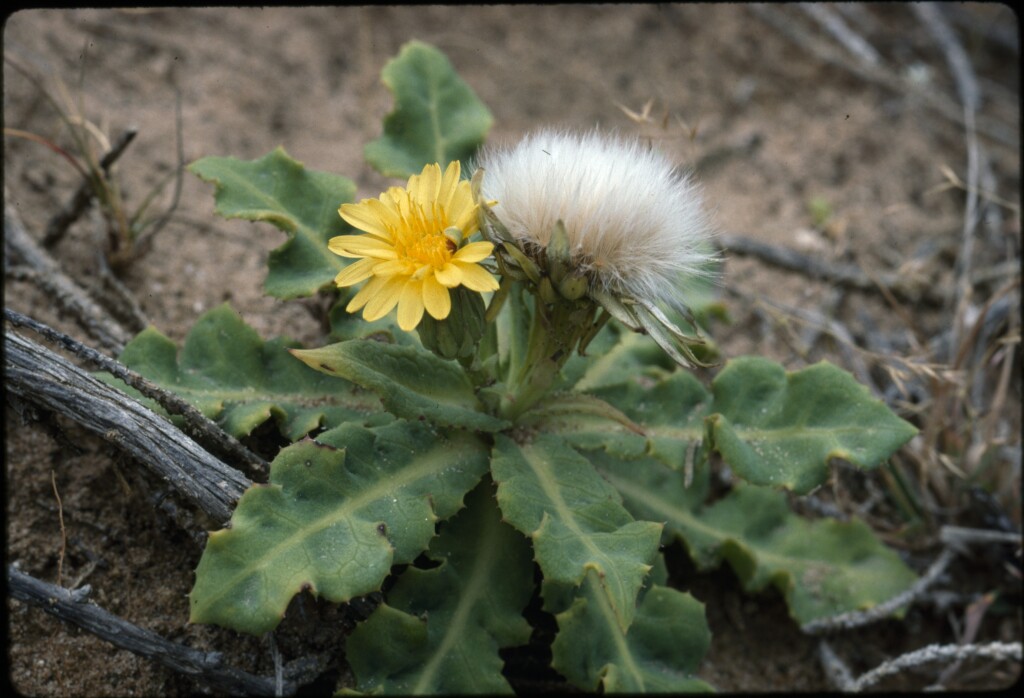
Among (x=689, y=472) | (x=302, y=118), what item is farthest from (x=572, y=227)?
(x=302, y=118)

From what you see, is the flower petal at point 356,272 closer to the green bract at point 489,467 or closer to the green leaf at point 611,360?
the green bract at point 489,467

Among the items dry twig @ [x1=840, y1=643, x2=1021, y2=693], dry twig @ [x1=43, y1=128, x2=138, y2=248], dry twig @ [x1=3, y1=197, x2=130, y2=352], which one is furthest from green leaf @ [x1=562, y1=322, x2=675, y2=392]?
dry twig @ [x1=43, y1=128, x2=138, y2=248]

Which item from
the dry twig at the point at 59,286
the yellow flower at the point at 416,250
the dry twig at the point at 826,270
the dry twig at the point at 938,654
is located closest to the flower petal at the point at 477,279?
the yellow flower at the point at 416,250

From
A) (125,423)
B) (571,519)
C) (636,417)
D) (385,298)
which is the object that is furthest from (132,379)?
(636,417)

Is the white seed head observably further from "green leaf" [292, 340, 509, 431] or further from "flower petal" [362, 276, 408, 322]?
"green leaf" [292, 340, 509, 431]

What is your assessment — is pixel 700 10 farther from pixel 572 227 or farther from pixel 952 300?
pixel 572 227
